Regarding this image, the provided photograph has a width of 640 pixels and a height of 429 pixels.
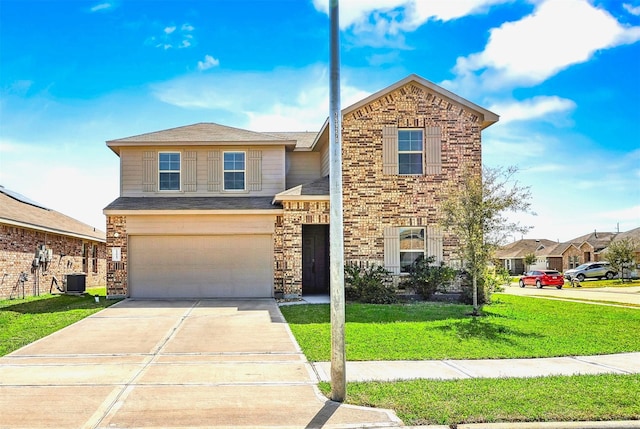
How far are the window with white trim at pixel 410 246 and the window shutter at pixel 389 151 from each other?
206 centimetres

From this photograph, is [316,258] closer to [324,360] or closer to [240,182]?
[240,182]

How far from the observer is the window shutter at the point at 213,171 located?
66.0 ft

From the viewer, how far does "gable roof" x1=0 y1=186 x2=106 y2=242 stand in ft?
64.0

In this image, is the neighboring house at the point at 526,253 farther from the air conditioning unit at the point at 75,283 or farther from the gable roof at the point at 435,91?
the air conditioning unit at the point at 75,283

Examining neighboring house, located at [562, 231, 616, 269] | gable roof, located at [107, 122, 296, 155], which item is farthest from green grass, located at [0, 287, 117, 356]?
neighboring house, located at [562, 231, 616, 269]

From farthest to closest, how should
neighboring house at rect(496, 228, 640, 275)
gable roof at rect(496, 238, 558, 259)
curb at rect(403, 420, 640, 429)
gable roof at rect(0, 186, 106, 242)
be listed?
gable roof at rect(496, 238, 558, 259), neighboring house at rect(496, 228, 640, 275), gable roof at rect(0, 186, 106, 242), curb at rect(403, 420, 640, 429)

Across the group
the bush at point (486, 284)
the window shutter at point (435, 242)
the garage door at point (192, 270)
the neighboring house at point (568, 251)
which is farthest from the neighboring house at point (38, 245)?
the neighboring house at point (568, 251)

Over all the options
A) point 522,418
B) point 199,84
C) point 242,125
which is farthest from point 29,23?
point 522,418

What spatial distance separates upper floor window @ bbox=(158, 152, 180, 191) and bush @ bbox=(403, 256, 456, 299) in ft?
29.6

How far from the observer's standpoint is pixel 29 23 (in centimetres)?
1349

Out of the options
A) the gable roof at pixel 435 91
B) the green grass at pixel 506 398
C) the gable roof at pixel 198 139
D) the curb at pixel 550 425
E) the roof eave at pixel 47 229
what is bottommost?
the curb at pixel 550 425

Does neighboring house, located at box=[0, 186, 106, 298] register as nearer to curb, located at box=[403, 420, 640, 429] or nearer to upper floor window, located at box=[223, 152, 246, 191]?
upper floor window, located at box=[223, 152, 246, 191]

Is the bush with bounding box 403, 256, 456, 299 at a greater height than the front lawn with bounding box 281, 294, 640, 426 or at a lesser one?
greater

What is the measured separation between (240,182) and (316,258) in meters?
4.04
